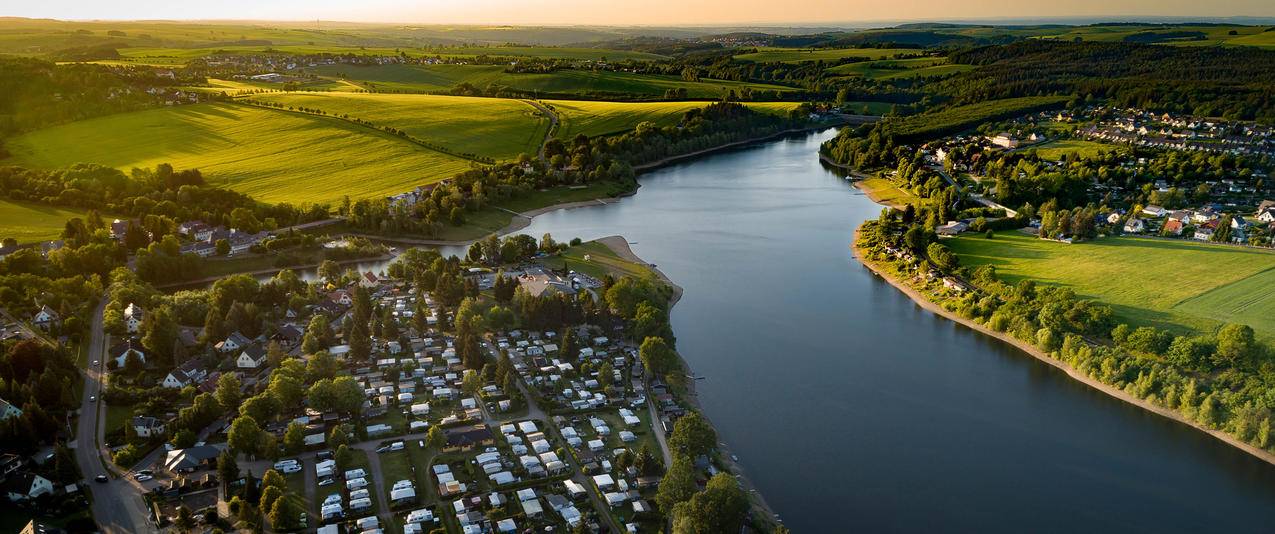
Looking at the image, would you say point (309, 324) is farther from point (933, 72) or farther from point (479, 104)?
point (933, 72)

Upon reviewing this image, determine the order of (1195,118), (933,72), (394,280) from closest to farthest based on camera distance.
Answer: (394,280), (1195,118), (933,72)

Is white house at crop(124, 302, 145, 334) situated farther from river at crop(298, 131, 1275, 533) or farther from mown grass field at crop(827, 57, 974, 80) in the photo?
mown grass field at crop(827, 57, 974, 80)

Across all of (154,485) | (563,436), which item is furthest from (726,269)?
(154,485)

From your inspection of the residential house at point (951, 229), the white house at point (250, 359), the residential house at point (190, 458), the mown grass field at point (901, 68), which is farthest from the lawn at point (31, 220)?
the mown grass field at point (901, 68)

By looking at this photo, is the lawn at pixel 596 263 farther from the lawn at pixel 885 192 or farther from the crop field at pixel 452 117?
the crop field at pixel 452 117

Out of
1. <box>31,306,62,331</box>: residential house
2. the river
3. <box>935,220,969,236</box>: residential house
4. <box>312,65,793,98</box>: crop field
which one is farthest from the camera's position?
<box>312,65,793,98</box>: crop field

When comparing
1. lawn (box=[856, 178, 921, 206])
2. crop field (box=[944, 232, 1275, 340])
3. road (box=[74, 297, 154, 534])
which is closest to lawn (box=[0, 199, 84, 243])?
road (box=[74, 297, 154, 534])

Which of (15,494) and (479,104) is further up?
(479,104)
